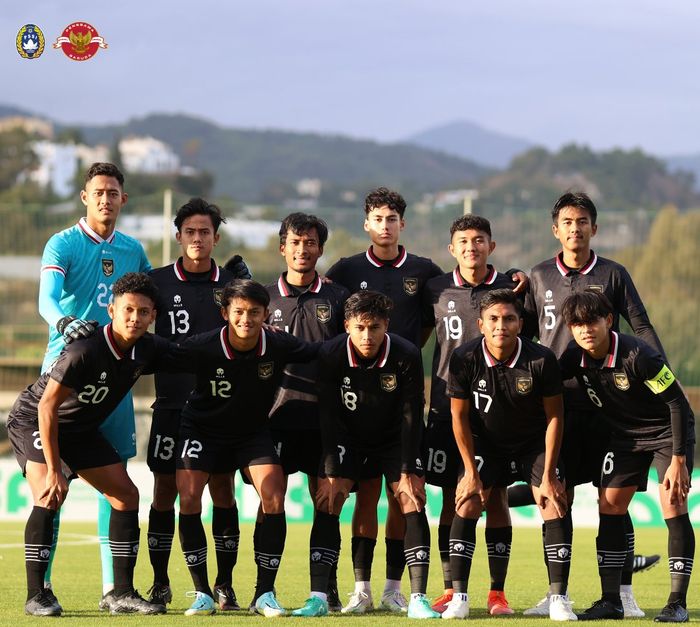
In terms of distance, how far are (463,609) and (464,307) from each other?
1780 mm

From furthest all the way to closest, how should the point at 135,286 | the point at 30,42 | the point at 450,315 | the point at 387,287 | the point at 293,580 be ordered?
the point at 30,42 < the point at 293,580 < the point at 387,287 < the point at 450,315 < the point at 135,286

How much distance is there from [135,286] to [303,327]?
45.2 inches

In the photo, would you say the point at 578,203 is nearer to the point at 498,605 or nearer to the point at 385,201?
the point at 385,201

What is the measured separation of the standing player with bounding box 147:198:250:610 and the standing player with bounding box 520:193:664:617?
6.10 ft

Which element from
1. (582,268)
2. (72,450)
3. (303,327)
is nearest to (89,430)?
(72,450)

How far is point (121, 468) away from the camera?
7285 mm

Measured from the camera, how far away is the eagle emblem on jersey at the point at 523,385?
7070 millimetres

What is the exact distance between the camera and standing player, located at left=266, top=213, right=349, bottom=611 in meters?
7.70

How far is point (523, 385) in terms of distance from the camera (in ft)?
23.2

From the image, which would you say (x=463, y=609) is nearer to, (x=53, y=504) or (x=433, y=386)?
(x=433, y=386)

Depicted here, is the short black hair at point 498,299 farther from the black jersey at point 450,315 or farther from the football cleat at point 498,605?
the football cleat at point 498,605

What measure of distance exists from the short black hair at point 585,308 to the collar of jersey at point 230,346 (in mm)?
1634

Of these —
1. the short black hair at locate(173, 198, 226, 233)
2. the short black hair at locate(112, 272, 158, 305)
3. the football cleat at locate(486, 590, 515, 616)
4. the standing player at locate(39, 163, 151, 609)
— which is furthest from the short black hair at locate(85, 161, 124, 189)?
the football cleat at locate(486, 590, 515, 616)

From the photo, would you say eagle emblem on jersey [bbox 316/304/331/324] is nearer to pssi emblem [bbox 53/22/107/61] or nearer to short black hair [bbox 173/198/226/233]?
short black hair [bbox 173/198/226/233]
